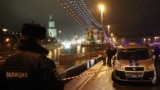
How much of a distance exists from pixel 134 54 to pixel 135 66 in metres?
1.33

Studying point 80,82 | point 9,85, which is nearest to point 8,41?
point 80,82

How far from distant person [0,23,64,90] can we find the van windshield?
44.7 feet

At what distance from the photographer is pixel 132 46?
1758cm

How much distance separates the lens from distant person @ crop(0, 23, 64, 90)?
130 inches

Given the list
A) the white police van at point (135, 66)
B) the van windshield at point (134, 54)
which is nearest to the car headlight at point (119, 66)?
the white police van at point (135, 66)

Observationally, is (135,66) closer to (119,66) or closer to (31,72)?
(119,66)

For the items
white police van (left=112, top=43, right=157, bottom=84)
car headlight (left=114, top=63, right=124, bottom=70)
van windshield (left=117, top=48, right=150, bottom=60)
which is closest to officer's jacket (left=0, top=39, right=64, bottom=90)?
white police van (left=112, top=43, right=157, bottom=84)

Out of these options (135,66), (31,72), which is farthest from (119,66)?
(31,72)

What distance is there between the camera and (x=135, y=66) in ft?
51.9

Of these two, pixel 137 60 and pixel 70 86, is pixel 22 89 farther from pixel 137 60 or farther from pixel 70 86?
pixel 137 60

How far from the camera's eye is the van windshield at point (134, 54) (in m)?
16.8

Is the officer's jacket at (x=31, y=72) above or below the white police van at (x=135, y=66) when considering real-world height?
above

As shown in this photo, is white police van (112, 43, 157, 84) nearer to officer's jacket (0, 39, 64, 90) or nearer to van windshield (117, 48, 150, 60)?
van windshield (117, 48, 150, 60)

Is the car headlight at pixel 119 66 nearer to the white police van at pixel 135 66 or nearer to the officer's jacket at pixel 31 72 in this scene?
the white police van at pixel 135 66
